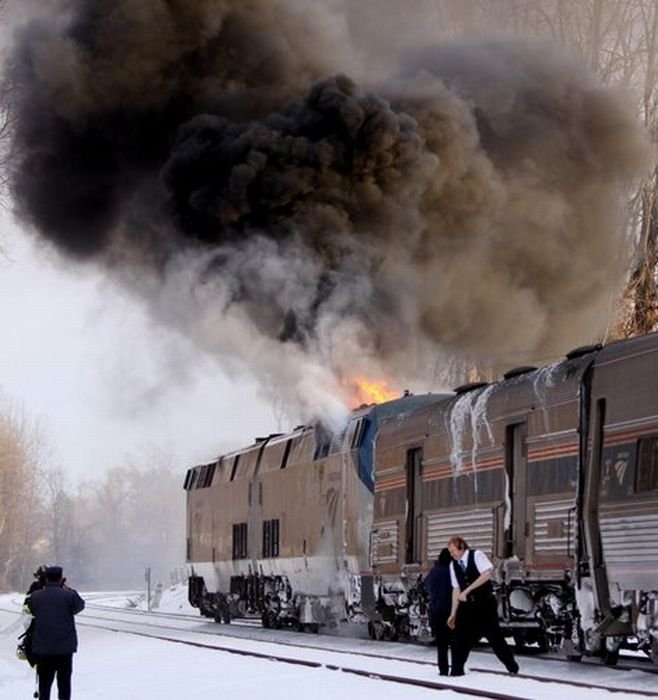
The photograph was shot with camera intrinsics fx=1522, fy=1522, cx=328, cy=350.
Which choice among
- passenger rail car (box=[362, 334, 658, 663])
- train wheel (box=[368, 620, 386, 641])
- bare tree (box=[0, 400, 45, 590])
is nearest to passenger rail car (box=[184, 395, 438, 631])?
train wheel (box=[368, 620, 386, 641])

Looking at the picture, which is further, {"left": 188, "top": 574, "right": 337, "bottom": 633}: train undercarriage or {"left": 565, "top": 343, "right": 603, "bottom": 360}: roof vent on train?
{"left": 188, "top": 574, "right": 337, "bottom": 633}: train undercarriage

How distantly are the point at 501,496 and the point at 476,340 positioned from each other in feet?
58.0

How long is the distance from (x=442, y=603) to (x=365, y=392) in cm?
1405

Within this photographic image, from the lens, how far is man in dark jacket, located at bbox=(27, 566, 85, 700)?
1425 centimetres

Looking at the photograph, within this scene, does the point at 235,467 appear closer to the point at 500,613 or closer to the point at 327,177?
the point at 327,177

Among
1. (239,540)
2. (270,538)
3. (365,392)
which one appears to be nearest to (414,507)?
(365,392)

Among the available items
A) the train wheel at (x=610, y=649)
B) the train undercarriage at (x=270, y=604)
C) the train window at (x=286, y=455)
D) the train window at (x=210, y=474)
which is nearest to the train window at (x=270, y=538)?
the train undercarriage at (x=270, y=604)

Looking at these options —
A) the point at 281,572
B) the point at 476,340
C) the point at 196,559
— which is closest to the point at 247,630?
the point at 281,572

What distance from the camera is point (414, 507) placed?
22.3m

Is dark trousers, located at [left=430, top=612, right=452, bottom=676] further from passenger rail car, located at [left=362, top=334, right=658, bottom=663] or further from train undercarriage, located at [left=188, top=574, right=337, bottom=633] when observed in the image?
train undercarriage, located at [left=188, top=574, right=337, bottom=633]

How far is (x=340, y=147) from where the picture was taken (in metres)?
33.0

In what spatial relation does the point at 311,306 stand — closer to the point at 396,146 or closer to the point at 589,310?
A: the point at 396,146

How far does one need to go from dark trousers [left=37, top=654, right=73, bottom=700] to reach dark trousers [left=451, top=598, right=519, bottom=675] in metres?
4.28

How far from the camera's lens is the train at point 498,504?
16.0 meters
